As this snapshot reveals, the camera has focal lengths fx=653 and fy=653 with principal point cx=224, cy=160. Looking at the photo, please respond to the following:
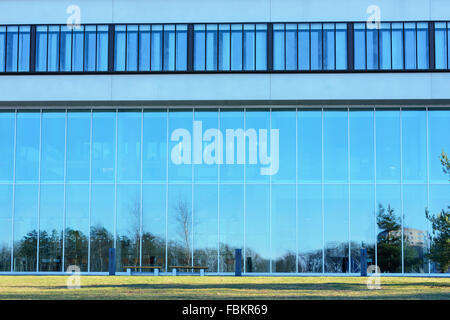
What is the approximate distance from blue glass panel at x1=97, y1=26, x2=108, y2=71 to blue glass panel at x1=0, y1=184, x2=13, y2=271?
23.3 feet

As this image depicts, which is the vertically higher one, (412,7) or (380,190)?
Answer: (412,7)

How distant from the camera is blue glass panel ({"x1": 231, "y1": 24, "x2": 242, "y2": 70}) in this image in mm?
30375

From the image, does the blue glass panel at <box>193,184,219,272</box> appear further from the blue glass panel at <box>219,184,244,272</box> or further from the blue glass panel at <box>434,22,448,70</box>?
the blue glass panel at <box>434,22,448,70</box>

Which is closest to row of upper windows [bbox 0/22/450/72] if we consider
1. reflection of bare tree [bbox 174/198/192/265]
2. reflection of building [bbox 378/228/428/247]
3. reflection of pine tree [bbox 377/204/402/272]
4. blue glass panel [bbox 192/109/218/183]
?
blue glass panel [bbox 192/109/218/183]

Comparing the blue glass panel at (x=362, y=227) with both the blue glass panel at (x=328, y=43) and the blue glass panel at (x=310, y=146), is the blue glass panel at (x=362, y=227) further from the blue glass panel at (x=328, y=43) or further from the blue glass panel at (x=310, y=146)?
the blue glass panel at (x=328, y=43)

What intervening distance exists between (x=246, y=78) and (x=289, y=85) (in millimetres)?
2003

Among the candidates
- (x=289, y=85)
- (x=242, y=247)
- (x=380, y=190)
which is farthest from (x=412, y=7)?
(x=242, y=247)

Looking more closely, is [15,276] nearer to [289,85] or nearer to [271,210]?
[271,210]

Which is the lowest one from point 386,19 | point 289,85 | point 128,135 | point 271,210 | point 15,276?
point 15,276

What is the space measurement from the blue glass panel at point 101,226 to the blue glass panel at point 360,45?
1280 cm

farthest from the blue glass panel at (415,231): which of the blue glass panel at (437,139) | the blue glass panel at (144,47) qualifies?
the blue glass panel at (144,47)

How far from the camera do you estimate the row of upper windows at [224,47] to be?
29988mm

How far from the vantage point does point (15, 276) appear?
28688 mm
